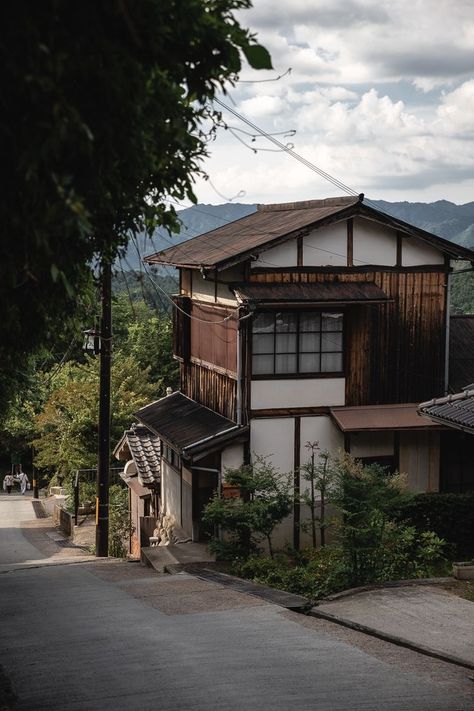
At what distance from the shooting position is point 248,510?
1614cm

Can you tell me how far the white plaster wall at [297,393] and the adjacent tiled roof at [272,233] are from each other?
9.64 ft

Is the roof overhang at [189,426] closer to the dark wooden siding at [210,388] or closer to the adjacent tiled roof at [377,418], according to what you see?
the dark wooden siding at [210,388]

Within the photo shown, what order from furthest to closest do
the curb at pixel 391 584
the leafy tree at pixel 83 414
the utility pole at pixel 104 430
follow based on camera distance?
the leafy tree at pixel 83 414, the utility pole at pixel 104 430, the curb at pixel 391 584

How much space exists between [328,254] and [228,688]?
40.8 ft

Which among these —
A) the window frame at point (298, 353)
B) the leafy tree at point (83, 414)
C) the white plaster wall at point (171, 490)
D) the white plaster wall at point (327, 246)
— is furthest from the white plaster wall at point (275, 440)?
the leafy tree at point (83, 414)

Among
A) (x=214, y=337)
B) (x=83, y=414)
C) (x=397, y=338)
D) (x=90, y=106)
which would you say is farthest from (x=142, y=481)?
(x=90, y=106)

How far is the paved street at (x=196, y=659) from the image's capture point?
738cm

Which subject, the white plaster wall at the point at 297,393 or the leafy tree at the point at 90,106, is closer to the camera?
the leafy tree at the point at 90,106

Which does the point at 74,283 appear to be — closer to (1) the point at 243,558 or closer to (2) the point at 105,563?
(1) the point at 243,558

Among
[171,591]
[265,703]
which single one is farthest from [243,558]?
[265,703]

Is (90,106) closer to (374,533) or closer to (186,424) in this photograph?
(374,533)

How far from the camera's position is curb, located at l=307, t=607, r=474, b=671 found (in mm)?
9305

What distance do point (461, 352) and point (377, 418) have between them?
3810mm

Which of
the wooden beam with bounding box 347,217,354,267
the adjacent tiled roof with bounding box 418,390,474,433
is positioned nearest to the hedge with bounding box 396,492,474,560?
the adjacent tiled roof with bounding box 418,390,474,433
